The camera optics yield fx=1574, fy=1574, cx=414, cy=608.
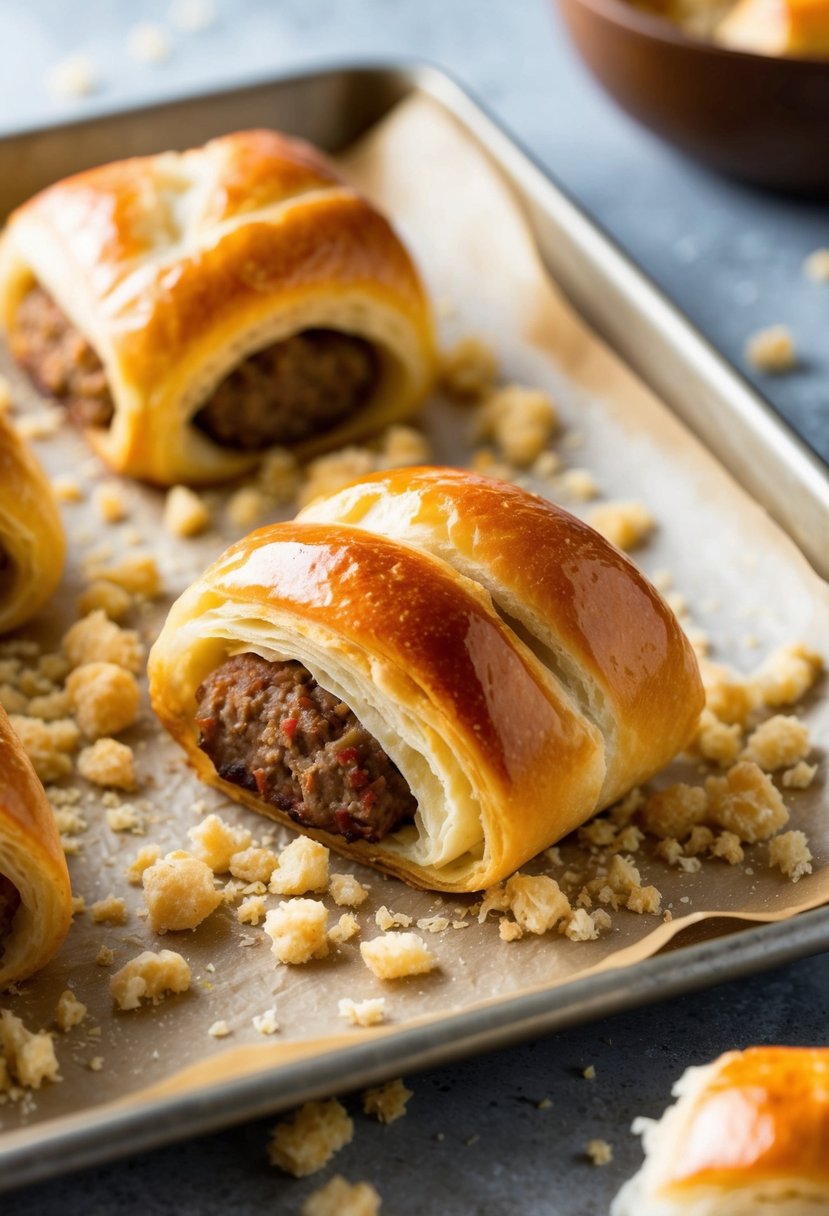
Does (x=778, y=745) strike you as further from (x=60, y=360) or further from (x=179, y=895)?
(x=60, y=360)

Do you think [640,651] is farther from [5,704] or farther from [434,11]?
[434,11]

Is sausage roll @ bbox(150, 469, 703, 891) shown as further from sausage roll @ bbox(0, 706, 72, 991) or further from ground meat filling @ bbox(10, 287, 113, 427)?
ground meat filling @ bbox(10, 287, 113, 427)

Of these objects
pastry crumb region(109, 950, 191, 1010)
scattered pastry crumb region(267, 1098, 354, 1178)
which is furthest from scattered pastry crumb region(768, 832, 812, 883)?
pastry crumb region(109, 950, 191, 1010)

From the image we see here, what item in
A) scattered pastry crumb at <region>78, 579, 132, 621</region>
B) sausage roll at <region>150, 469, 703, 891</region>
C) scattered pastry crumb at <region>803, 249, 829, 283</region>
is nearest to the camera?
sausage roll at <region>150, 469, 703, 891</region>

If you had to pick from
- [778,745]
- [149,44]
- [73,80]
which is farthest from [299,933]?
[149,44]

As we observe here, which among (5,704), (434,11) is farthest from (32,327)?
(434,11)
